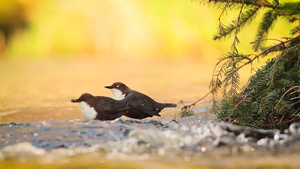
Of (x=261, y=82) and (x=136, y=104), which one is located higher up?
(x=261, y=82)

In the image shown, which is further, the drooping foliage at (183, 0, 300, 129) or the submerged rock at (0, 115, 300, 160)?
the drooping foliage at (183, 0, 300, 129)

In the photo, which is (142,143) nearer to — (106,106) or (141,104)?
(106,106)

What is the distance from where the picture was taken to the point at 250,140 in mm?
3412

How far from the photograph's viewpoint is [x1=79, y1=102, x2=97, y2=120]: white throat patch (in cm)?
435

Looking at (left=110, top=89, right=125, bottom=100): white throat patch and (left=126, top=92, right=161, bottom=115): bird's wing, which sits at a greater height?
(left=110, top=89, right=125, bottom=100): white throat patch

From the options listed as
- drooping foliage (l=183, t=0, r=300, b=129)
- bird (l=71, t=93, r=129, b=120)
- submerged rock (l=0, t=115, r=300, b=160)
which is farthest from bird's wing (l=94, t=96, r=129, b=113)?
drooping foliage (l=183, t=0, r=300, b=129)

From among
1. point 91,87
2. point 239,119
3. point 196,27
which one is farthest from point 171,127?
point 196,27

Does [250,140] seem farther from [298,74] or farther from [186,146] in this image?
[298,74]

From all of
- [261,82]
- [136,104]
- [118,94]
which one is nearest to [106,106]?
[136,104]

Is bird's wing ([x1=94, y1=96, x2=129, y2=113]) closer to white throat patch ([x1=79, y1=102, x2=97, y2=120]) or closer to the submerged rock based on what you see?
white throat patch ([x1=79, y1=102, x2=97, y2=120])

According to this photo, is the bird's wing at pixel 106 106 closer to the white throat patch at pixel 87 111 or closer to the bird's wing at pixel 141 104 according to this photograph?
the white throat patch at pixel 87 111

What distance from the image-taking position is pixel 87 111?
14.3ft

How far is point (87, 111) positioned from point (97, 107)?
0.09 metres

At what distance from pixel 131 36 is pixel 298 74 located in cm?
581
